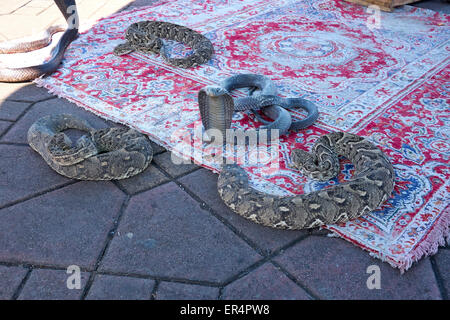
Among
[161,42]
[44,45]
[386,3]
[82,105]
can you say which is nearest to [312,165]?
[82,105]

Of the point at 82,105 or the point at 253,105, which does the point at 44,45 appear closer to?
the point at 82,105

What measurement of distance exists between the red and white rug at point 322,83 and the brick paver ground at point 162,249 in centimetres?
19

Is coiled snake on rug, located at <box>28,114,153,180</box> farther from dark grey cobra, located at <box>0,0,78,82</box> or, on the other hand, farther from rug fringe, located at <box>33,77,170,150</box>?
dark grey cobra, located at <box>0,0,78,82</box>

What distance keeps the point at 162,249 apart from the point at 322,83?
2.73 metres

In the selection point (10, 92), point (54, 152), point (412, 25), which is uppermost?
point (54, 152)

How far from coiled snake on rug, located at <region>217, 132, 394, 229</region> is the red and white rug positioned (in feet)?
0.35

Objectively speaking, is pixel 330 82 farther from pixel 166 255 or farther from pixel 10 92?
pixel 10 92

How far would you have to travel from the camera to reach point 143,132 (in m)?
3.59

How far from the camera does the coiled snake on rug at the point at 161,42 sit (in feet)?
15.5

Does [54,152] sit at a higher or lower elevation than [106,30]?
higher

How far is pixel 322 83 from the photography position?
14.4 ft

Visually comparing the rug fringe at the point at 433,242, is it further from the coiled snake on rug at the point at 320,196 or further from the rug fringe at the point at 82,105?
the rug fringe at the point at 82,105

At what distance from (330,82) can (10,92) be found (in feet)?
11.1

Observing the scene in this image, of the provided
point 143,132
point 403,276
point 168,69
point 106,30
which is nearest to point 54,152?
point 143,132
